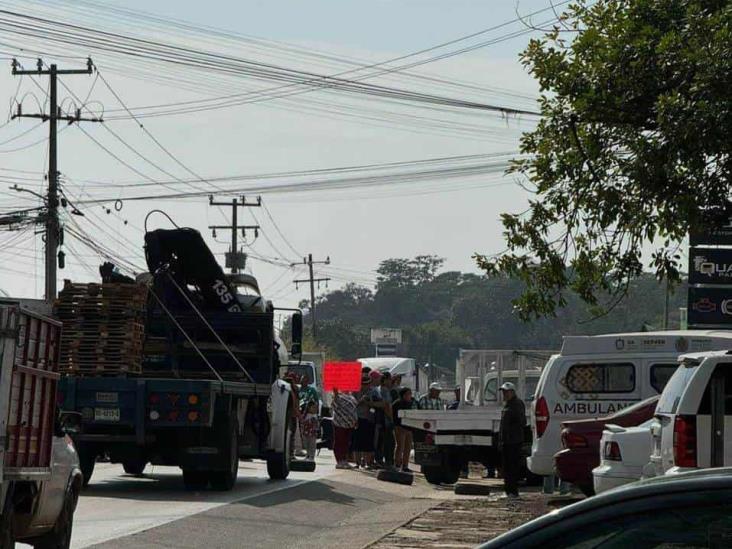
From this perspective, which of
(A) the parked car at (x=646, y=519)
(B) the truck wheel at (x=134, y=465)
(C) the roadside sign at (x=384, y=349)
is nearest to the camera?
(A) the parked car at (x=646, y=519)

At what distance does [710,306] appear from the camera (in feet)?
80.4

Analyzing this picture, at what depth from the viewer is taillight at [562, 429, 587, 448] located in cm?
1877

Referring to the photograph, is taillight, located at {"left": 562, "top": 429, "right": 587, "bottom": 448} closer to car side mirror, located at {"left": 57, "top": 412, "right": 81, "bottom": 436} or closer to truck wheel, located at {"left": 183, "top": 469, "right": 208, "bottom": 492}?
truck wheel, located at {"left": 183, "top": 469, "right": 208, "bottom": 492}

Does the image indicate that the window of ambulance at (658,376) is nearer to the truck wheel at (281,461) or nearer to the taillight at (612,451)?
the taillight at (612,451)

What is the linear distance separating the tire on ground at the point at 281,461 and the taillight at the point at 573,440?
678 centimetres

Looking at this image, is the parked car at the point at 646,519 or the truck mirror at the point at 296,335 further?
the truck mirror at the point at 296,335

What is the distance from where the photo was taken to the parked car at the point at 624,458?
1577 centimetres

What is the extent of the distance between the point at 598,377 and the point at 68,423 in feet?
36.8

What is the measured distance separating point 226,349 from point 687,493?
1822 centimetres

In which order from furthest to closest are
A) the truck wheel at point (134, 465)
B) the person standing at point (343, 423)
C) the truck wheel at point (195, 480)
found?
the person standing at point (343, 423) → the truck wheel at point (134, 465) → the truck wheel at point (195, 480)

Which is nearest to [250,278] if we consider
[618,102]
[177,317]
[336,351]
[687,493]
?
[177,317]

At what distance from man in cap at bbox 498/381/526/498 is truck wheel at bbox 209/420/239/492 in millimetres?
4006

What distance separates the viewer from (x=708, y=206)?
1425 centimetres

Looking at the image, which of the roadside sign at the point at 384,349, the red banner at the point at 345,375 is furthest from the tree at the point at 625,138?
the roadside sign at the point at 384,349
